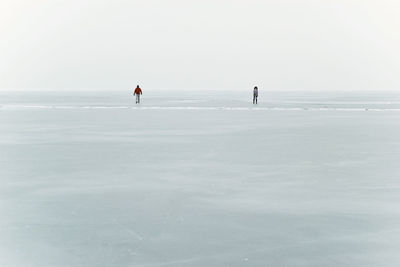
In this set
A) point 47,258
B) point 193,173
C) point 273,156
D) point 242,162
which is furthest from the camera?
point 273,156

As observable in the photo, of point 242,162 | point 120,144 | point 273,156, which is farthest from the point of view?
point 120,144

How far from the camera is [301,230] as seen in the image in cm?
785

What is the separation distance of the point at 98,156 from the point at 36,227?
8323mm

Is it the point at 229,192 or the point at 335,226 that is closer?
the point at 335,226

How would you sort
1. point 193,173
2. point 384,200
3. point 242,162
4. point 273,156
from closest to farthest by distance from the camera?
point 384,200
point 193,173
point 242,162
point 273,156

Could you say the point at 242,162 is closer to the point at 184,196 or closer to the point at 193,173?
the point at 193,173

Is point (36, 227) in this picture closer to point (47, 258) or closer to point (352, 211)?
point (47, 258)

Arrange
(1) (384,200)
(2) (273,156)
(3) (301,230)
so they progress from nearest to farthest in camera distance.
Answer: (3) (301,230)
(1) (384,200)
(2) (273,156)

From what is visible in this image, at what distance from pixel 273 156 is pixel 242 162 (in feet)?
5.12

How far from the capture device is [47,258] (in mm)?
6578

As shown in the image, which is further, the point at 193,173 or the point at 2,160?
the point at 2,160

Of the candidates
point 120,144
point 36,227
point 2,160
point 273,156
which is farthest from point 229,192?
point 120,144

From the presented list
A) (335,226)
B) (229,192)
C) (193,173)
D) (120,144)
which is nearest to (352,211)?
(335,226)

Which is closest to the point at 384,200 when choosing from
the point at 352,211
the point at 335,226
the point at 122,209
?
the point at 352,211
